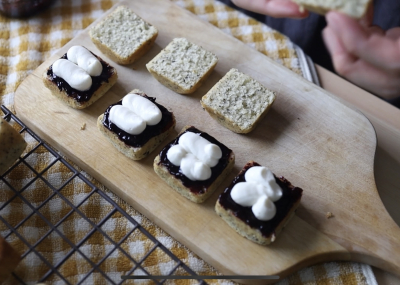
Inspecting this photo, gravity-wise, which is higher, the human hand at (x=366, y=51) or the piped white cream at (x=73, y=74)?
the human hand at (x=366, y=51)

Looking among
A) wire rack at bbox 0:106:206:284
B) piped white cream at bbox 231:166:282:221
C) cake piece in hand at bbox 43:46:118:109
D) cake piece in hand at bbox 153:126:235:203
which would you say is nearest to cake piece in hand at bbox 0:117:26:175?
wire rack at bbox 0:106:206:284

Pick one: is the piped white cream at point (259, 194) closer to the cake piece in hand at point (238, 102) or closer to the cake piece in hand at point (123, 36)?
the cake piece in hand at point (238, 102)

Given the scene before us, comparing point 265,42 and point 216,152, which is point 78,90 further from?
point 265,42

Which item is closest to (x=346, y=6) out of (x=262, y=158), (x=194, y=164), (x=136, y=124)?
(x=262, y=158)

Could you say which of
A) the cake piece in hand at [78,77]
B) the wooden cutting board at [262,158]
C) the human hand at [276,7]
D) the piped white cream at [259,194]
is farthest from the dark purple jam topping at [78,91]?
the piped white cream at [259,194]

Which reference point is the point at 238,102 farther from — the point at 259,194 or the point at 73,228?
the point at 73,228

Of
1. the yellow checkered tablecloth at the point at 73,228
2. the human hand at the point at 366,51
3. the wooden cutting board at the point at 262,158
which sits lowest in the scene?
the yellow checkered tablecloth at the point at 73,228

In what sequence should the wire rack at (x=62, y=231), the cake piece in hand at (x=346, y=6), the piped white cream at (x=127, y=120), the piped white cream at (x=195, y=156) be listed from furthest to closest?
1. the piped white cream at (x=127, y=120)
2. the piped white cream at (x=195, y=156)
3. the wire rack at (x=62, y=231)
4. the cake piece in hand at (x=346, y=6)

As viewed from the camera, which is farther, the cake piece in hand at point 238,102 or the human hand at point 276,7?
the cake piece in hand at point 238,102

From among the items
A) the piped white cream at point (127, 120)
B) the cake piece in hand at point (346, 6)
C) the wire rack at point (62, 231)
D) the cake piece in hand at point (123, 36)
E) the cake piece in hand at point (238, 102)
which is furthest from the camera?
the cake piece in hand at point (123, 36)
